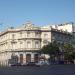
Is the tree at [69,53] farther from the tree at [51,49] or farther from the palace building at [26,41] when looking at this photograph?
the palace building at [26,41]

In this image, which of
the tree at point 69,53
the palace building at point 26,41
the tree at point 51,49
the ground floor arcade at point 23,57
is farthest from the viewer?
the palace building at point 26,41

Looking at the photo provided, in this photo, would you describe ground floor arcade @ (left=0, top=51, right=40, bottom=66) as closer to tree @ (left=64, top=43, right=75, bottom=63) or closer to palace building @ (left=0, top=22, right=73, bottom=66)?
palace building @ (left=0, top=22, right=73, bottom=66)

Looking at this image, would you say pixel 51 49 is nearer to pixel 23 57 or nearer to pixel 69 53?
pixel 69 53

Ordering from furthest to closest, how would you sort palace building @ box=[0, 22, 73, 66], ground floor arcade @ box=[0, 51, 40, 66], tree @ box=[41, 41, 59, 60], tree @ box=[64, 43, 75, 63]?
palace building @ box=[0, 22, 73, 66], ground floor arcade @ box=[0, 51, 40, 66], tree @ box=[64, 43, 75, 63], tree @ box=[41, 41, 59, 60]

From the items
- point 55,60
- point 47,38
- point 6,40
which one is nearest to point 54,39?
point 47,38

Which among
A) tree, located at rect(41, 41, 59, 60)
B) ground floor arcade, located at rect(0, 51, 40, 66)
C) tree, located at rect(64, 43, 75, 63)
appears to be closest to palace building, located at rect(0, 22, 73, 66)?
ground floor arcade, located at rect(0, 51, 40, 66)

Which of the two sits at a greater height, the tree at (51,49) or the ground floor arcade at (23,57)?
the tree at (51,49)

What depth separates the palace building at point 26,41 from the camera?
122875 mm

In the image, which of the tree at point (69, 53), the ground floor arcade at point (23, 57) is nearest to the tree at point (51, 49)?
the tree at point (69, 53)

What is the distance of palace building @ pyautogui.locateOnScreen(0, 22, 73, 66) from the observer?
403 ft

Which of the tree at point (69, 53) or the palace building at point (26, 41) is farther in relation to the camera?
the palace building at point (26, 41)

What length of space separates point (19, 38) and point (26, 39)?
3357 millimetres

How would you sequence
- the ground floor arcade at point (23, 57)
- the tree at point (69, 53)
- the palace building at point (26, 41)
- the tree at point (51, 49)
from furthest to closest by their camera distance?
the palace building at point (26, 41)
the ground floor arcade at point (23, 57)
the tree at point (69, 53)
the tree at point (51, 49)

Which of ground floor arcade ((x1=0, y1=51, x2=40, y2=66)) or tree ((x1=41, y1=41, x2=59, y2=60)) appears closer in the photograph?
tree ((x1=41, y1=41, x2=59, y2=60))
